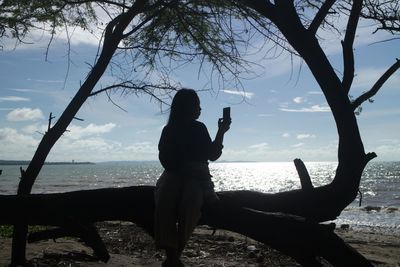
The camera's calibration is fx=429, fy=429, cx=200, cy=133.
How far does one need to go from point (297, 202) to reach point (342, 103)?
A: 4.32ft

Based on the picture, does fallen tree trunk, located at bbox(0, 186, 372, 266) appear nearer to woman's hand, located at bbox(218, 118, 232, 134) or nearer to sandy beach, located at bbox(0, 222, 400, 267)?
woman's hand, located at bbox(218, 118, 232, 134)

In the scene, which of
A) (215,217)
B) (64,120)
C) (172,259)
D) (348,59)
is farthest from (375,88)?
(64,120)

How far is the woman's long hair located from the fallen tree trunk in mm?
864

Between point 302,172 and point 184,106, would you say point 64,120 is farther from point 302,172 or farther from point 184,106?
point 302,172

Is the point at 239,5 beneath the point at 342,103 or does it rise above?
above

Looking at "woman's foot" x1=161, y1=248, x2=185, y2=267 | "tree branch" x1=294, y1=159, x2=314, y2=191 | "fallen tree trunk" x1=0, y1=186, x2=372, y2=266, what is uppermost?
"tree branch" x1=294, y1=159, x2=314, y2=191

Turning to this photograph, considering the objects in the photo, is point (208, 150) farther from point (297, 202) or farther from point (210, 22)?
point (210, 22)

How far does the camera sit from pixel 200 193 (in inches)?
169

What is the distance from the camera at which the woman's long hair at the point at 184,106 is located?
4477 millimetres

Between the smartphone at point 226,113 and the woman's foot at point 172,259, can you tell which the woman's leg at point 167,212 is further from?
the smartphone at point 226,113

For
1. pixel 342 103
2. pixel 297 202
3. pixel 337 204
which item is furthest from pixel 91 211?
pixel 342 103

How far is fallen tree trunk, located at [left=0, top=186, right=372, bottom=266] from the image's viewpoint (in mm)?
4016

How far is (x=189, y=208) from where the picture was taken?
4.19 metres

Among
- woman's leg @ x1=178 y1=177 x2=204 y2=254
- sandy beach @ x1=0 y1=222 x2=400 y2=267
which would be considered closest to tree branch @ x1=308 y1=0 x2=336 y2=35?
woman's leg @ x1=178 y1=177 x2=204 y2=254
